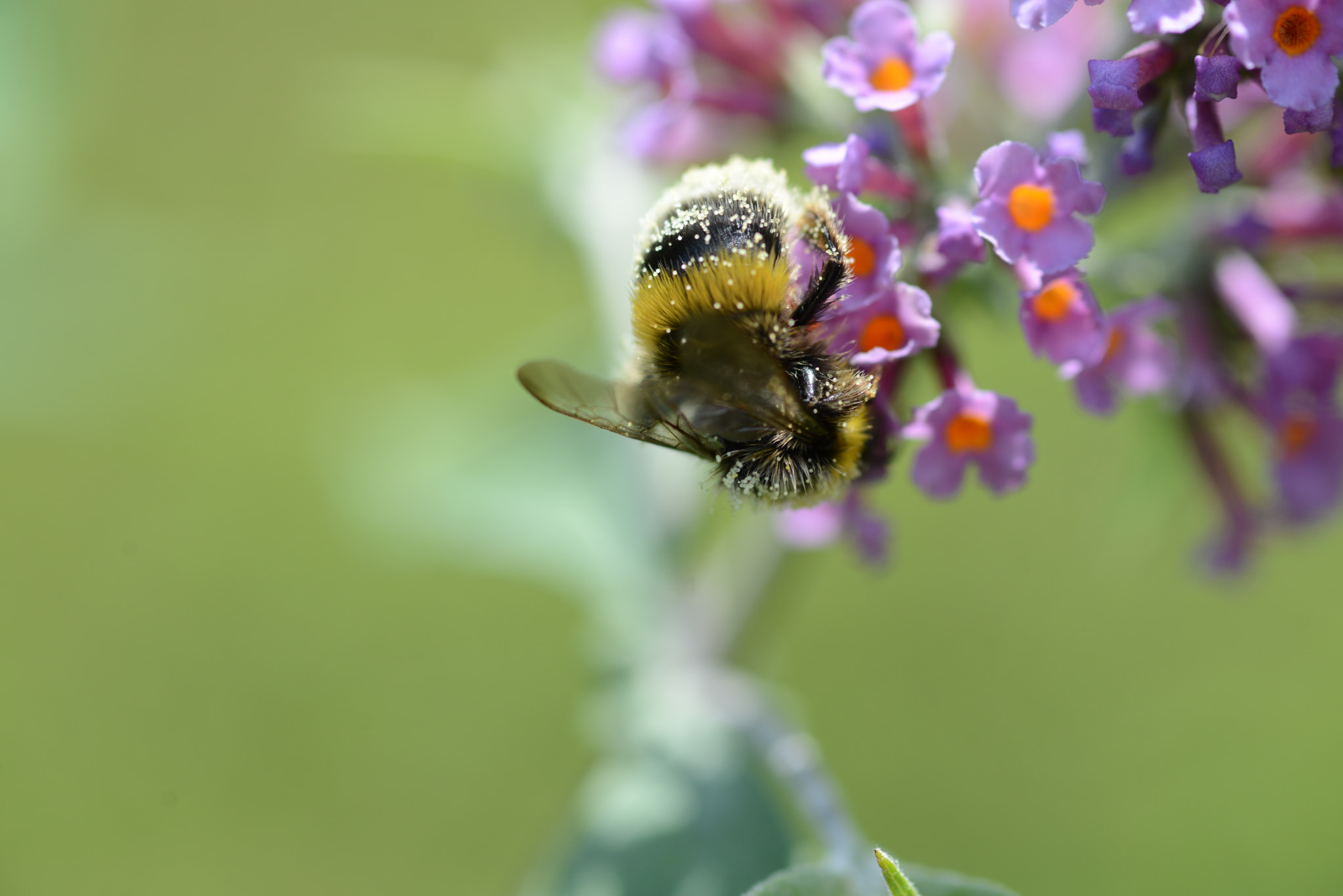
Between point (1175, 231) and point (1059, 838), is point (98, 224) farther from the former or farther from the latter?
point (1059, 838)

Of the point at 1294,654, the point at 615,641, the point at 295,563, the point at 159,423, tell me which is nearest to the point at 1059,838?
the point at 1294,654

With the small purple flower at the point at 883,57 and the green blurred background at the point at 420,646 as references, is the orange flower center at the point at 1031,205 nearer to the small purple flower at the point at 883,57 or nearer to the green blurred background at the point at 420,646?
the small purple flower at the point at 883,57

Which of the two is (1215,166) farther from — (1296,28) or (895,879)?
(895,879)

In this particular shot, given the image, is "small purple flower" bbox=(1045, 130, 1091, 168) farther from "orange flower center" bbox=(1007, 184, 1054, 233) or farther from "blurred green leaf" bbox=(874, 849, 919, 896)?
"blurred green leaf" bbox=(874, 849, 919, 896)

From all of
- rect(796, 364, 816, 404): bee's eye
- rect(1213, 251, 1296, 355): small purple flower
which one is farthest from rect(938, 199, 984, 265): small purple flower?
rect(1213, 251, 1296, 355): small purple flower

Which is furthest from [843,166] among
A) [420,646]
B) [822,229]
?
[420,646]
